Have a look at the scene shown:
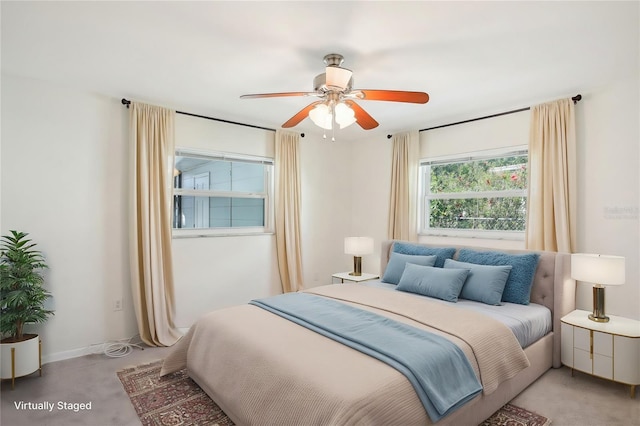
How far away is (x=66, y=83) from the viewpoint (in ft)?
10.1

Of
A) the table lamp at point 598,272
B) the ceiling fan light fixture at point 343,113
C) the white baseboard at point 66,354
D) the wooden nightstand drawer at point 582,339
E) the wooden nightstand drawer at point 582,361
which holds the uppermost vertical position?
the ceiling fan light fixture at point 343,113

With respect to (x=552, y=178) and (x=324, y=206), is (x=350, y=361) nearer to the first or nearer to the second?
(x=552, y=178)

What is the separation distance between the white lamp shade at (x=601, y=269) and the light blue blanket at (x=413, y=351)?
1.46 m

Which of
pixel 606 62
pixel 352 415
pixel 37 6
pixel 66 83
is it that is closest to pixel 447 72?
pixel 606 62

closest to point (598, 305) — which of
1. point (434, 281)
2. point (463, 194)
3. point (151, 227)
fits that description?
point (434, 281)

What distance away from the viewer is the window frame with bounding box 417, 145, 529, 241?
12.2ft

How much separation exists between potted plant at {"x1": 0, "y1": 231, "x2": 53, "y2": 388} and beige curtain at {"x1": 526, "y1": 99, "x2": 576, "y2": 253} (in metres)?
4.35

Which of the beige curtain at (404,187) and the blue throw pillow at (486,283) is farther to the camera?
the beige curtain at (404,187)

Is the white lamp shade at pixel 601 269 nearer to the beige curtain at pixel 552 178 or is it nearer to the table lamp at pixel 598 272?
the table lamp at pixel 598 272

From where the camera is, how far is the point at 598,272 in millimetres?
2621

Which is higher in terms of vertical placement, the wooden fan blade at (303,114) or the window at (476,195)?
the wooden fan blade at (303,114)

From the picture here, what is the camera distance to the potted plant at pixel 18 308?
2.55 m

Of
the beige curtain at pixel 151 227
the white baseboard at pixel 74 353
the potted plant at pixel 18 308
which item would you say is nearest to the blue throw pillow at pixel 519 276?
the beige curtain at pixel 151 227

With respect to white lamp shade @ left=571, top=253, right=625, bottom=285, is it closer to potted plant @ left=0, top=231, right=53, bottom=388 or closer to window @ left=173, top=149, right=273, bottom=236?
window @ left=173, top=149, right=273, bottom=236
